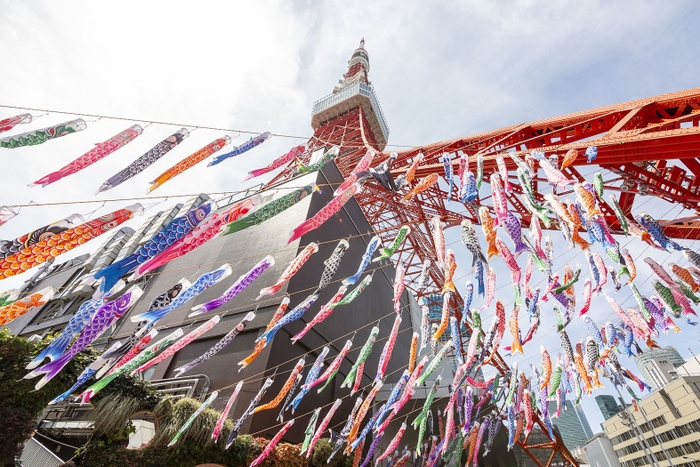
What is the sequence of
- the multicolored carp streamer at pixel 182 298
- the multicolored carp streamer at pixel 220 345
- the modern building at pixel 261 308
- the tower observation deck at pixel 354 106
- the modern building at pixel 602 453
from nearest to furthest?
the multicolored carp streamer at pixel 182 298, the multicolored carp streamer at pixel 220 345, the modern building at pixel 261 308, the tower observation deck at pixel 354 106, the modern building at pixel 602 453

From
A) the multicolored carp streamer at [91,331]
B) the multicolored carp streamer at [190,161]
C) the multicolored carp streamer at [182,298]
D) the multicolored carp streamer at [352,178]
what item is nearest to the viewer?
the multicolored carp streamer at [91,331]

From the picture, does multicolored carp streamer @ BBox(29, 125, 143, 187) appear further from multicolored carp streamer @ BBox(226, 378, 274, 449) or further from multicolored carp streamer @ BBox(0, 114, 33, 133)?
multicolored carp streamer @ BBox(226, 378, 274, 449)

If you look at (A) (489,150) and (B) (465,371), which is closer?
(A) (489,150)

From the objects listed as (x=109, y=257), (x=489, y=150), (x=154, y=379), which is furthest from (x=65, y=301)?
(x=489, y=150)

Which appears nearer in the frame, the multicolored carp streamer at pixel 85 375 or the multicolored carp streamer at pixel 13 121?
the multicolored carp streamer at pixel 13 121

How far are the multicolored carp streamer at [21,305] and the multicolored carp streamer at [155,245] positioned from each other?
1.85m

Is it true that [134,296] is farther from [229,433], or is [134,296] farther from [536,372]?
[536,372]

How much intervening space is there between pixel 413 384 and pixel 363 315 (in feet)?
21.7

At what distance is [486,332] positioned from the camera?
12.3m

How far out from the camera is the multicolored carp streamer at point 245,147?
8320 millimetres

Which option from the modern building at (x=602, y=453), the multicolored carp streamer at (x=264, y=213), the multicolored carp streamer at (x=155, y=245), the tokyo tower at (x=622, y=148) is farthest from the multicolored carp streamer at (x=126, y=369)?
the modern building at (x=602, y=453)

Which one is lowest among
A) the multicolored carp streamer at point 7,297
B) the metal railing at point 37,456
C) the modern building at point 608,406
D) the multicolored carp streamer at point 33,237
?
the metal railing at point 37,456

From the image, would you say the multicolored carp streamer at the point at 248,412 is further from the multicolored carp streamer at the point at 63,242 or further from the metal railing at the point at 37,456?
the multicolored carp streamer at the point at 63,242

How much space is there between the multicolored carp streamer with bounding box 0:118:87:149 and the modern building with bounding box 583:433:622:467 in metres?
89.3
